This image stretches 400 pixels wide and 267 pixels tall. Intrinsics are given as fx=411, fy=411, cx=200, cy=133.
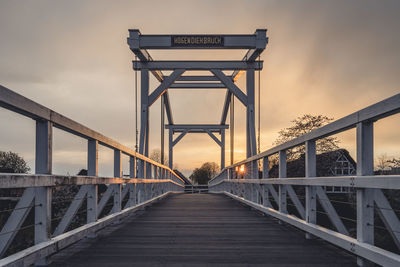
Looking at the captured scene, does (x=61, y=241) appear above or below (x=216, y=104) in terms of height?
below

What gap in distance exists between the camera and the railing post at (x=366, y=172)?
2484 mm

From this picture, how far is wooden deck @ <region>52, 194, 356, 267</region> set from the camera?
2.91m

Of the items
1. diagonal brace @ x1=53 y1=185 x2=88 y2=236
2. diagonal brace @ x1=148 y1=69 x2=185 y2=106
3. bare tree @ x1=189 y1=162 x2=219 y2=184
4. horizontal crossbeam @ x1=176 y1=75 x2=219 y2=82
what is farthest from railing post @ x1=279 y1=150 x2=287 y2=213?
bare tree @ x1=189 y1=162 x2=219 y2=184

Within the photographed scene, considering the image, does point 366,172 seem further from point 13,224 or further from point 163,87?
point 163,87

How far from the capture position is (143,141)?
1073 centimetres

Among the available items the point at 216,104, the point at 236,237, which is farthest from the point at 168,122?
the point at 236,237

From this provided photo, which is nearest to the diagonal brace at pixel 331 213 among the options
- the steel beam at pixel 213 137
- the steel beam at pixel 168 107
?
the steel beam at pixel 168 107

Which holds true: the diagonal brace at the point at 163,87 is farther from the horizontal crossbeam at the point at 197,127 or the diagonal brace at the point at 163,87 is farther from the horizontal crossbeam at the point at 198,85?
the horizontal crossbeam at the point at 197,127

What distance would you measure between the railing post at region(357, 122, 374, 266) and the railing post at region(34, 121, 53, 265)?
6.30ft

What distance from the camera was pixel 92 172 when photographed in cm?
357

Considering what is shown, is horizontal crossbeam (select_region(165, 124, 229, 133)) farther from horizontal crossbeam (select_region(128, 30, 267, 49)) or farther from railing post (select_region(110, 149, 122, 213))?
railing post (select_region(110, 149, 122, 213))

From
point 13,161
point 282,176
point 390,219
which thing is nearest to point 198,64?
point 282,176

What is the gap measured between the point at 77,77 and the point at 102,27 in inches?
64.8

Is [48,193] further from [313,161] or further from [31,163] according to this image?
[313,161]
